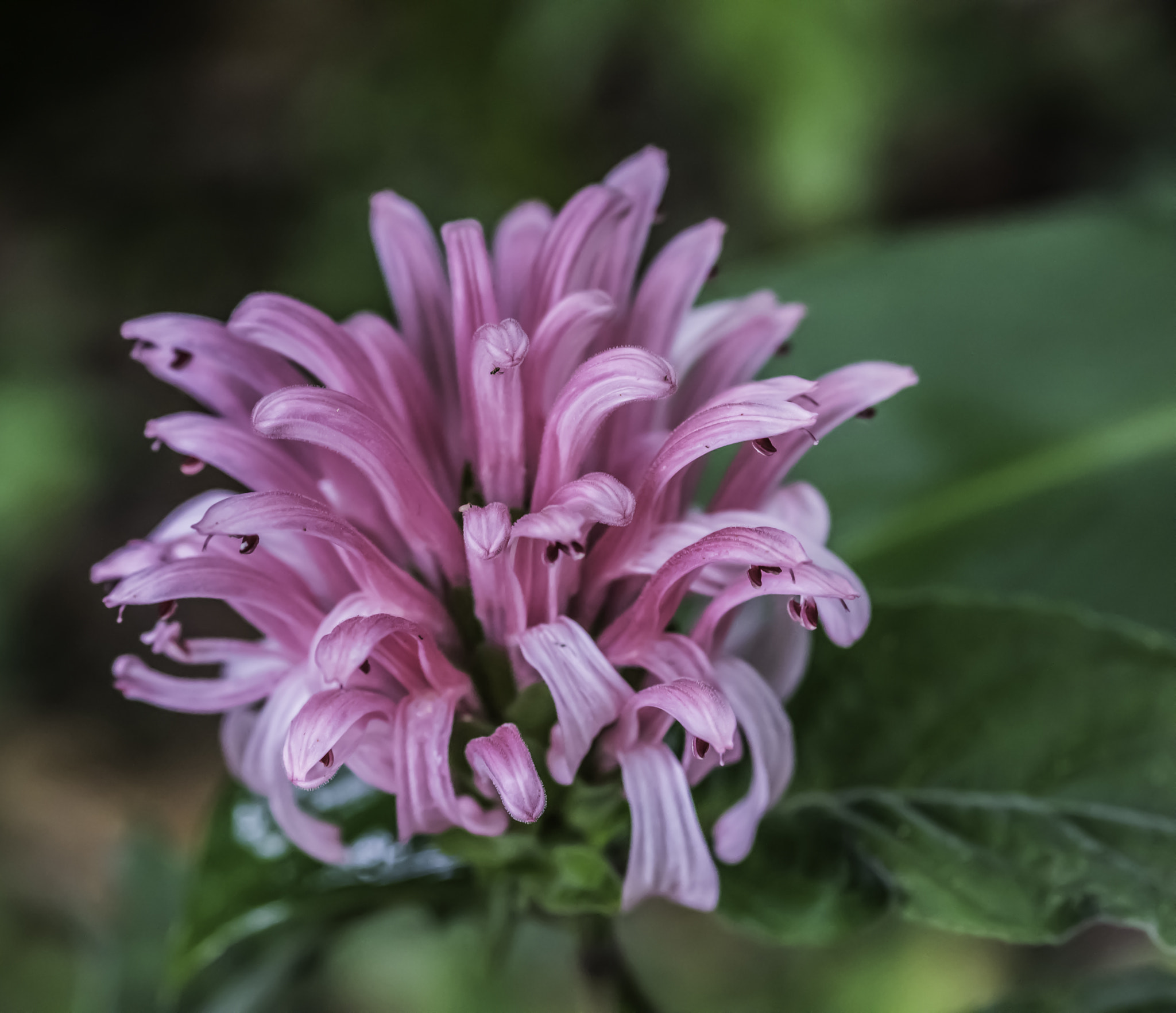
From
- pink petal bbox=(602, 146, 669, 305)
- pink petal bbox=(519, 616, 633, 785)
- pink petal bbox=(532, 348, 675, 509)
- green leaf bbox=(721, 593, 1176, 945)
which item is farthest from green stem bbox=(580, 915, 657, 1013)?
pink petal bbox=(602, 146, 669, 305)

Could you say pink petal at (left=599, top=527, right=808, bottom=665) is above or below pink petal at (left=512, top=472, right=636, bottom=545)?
below

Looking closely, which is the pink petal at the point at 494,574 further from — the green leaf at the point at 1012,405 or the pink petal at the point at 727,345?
the green leaf at the point at 1012,405

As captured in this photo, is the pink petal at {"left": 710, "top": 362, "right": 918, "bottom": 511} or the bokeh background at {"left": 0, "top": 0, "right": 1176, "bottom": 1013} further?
the bokeh background at {"left": 0, "top": 0, "right": 1176, "bottom": 1013}

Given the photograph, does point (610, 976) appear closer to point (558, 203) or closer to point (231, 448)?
point (231, 448)

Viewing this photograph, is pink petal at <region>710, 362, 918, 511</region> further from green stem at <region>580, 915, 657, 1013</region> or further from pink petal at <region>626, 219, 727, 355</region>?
green stem at <region>580, 915, 657, 1013</region>

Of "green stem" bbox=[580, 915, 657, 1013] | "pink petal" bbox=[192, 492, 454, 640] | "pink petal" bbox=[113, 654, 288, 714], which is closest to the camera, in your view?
"pink petal" bbox=[192, 492, 454, 640]

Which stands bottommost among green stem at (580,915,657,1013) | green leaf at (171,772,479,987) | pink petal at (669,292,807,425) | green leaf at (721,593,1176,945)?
green stem at (580,915,657,1013)
